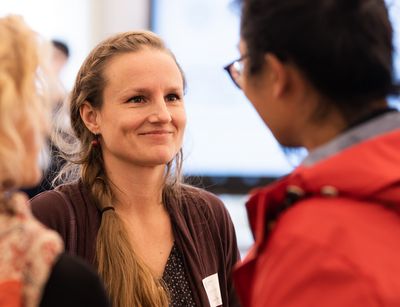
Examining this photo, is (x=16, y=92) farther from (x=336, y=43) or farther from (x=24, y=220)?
(x=336, y=43)

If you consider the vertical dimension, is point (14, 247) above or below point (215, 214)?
above

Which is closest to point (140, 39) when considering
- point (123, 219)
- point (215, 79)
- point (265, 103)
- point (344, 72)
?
point (123, 219)

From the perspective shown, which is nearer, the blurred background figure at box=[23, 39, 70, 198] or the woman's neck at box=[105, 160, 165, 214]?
the blurred background figure at box=[23, 39, 70, 198]

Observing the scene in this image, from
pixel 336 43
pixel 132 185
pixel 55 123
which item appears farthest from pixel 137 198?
pixel 336 43

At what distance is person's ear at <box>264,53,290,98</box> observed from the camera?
1161 millimetres

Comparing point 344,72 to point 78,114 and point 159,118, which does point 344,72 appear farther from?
point 78,114

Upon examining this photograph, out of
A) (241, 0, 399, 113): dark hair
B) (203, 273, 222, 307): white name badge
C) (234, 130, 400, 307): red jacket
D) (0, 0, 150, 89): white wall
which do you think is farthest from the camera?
(0, 0, 150, 89): white wall

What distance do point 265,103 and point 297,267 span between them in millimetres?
330

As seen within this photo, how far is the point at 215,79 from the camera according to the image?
548 centimetres

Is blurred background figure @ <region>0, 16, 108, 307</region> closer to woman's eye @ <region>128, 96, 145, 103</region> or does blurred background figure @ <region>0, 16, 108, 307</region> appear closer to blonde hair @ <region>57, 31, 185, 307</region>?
blonde hair @ <region>57, 31, 185, 307</region>

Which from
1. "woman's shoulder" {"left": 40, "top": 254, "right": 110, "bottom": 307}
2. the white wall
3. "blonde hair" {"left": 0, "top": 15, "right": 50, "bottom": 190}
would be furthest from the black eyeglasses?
the white wall

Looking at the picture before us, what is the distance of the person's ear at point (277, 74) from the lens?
1161 mm

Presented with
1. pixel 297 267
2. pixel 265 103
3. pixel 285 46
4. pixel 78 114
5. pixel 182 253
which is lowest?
pixel 182 253

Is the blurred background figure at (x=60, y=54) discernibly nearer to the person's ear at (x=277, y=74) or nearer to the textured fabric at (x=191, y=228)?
the textured fabric at (x=191, y=228)
